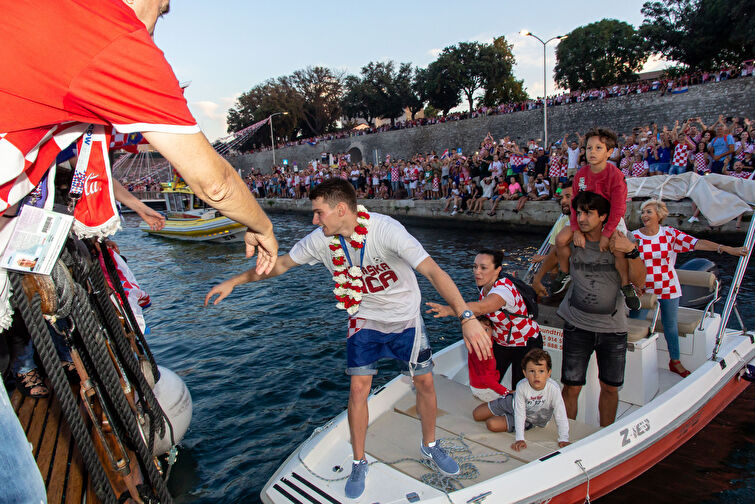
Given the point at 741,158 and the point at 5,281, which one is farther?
the point at 741,158

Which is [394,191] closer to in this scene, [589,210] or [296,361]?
[296,361]

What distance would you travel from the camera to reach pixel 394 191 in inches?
1014

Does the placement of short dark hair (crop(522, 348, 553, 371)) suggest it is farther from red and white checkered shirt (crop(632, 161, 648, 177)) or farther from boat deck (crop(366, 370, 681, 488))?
red and white checkered shirt (crop(632, 161, 648, 177))

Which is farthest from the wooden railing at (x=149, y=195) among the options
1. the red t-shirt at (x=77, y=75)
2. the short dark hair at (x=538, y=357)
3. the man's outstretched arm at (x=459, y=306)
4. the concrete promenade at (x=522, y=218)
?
the red t-shirt at (x=77, y=75)

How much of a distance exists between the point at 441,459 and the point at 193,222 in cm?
1992

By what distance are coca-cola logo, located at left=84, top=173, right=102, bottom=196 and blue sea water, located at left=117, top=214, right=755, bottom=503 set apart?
141 inches

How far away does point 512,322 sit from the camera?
4340 mm

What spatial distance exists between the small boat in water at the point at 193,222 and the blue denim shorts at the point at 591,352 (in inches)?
666

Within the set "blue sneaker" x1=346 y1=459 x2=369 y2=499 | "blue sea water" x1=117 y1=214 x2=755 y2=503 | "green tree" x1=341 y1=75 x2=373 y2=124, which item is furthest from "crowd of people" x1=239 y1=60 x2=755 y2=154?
"blue sneaker" x1=346 y1=459 x2=369 y2=499

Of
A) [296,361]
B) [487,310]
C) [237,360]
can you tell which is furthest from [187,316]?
[487,310]

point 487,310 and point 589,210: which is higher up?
point 589,210

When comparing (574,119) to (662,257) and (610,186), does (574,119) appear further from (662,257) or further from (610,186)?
(610,186)

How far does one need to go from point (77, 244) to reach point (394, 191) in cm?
2358

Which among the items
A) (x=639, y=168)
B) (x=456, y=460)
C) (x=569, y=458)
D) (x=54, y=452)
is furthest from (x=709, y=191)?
(x=54, y=452)
